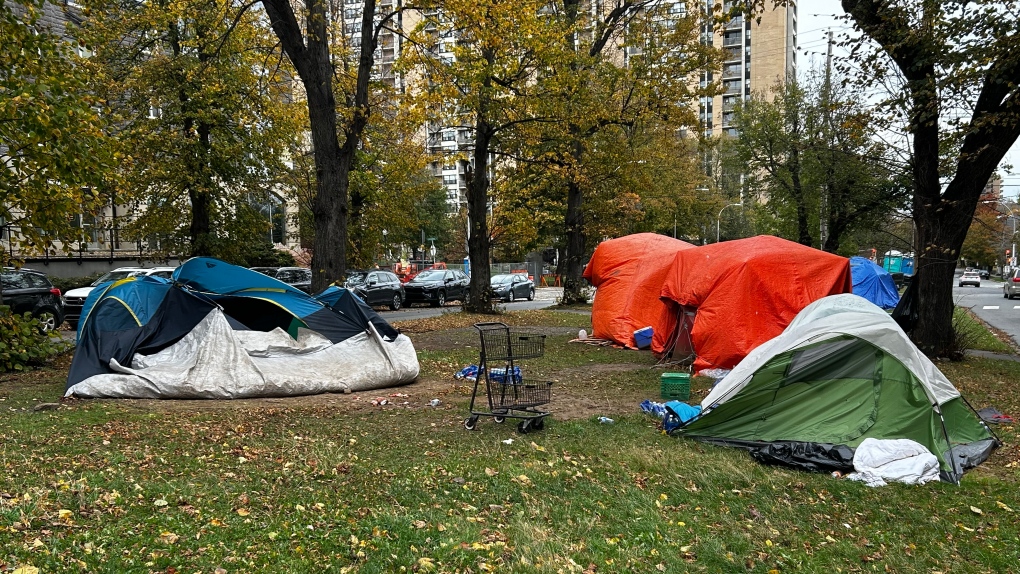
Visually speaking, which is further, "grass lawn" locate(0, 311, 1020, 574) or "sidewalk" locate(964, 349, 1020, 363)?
"sidewalk" locate(964, 349, 1020, 363)

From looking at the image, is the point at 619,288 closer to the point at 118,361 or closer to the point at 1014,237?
the point at 118,361

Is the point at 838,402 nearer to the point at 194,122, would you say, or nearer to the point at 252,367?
the point at 252,367

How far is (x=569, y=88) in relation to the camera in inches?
763

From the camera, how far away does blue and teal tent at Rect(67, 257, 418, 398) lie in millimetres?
9008

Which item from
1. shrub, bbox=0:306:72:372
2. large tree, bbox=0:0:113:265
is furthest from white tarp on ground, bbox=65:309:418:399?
shrub, bbox=0:306:72:372

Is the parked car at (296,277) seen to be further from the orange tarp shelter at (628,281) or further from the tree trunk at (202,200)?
the orange tarp shelter at (628,281)

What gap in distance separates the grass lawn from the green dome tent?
329 mm

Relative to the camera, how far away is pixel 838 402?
23.6 ft

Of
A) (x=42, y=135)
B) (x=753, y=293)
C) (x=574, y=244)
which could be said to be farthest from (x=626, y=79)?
(x=42, y=135)

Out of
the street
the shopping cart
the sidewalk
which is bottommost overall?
the street

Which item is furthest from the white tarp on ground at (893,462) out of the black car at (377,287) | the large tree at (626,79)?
the black car at (377,287)

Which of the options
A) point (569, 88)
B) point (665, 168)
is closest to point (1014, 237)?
point (665, 168)

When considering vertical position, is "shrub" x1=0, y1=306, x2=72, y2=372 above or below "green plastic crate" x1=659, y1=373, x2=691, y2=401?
above

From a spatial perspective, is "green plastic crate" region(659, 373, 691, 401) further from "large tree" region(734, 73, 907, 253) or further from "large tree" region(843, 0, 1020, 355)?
"large tree" region(734, 73, 907, 253)
